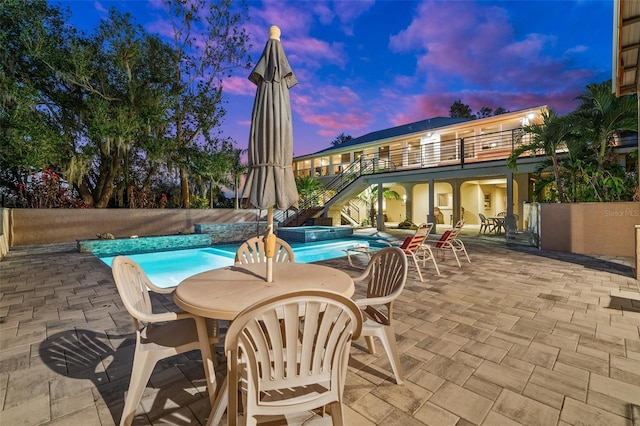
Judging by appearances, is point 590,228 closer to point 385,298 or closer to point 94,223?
point 385,298

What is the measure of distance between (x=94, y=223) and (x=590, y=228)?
15.1 meters

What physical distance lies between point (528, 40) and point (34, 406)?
122ft

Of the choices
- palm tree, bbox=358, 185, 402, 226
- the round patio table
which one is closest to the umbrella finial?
the round patio table

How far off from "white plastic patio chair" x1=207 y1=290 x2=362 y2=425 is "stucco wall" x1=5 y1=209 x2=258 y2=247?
11471 millimetres

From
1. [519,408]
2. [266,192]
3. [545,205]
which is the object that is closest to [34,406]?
[266,192]

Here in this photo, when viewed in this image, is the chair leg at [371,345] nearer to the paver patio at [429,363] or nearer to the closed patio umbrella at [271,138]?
the paver patio at [429,363]

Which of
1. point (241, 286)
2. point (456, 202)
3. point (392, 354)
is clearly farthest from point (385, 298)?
A: point (456, 202)

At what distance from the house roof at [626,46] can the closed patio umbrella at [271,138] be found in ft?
16.1

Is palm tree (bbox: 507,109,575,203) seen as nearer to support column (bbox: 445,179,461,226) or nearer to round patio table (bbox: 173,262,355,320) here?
support column (bbox: 445,179,461,226)

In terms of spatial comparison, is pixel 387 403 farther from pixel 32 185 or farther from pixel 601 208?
pixel 32 185

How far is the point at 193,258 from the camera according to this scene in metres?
8.93

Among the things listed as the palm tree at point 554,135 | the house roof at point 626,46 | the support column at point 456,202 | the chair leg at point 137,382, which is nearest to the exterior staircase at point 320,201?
the support column at point 456,202

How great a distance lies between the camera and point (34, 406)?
1.78m

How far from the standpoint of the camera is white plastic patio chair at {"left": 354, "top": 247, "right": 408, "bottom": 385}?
198 centimetres
